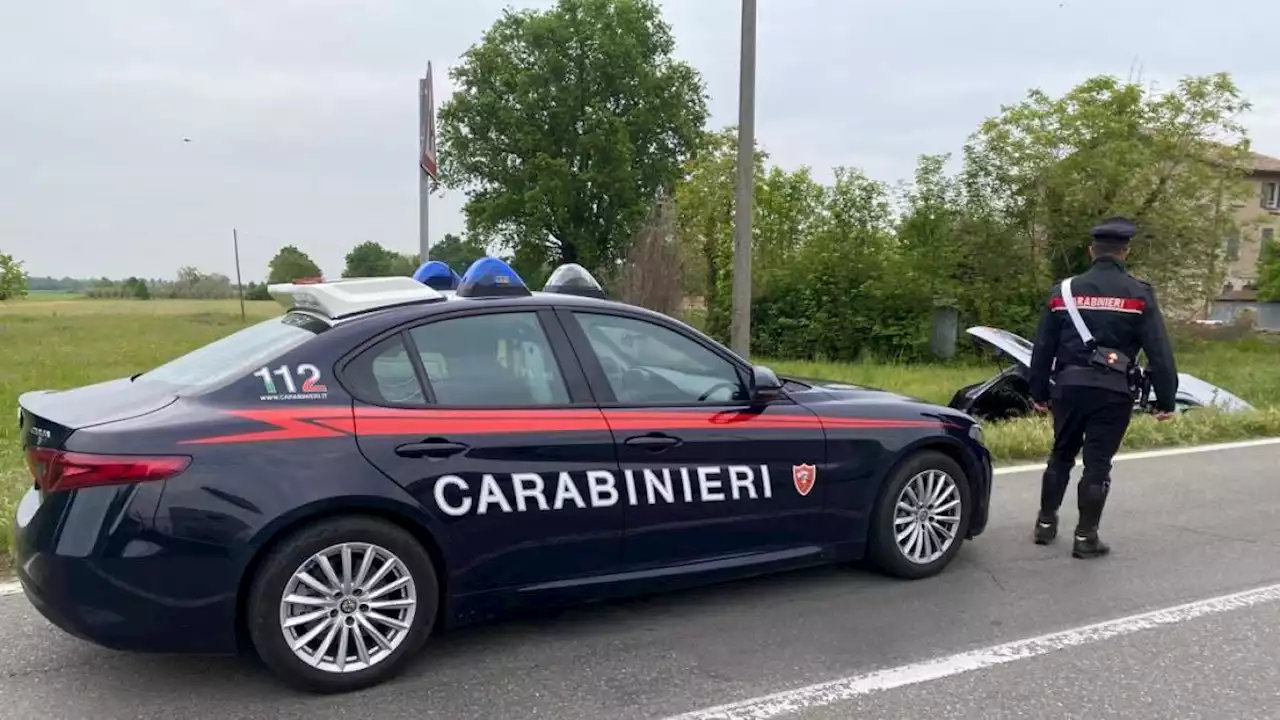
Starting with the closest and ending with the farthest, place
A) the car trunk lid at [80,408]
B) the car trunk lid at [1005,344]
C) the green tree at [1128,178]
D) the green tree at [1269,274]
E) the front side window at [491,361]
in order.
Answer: the car trunk lid at [80,408]
the front side window at [491,361]
the car trunk lid at [1005,344]
the green tree at [1128,178]
the green tree at [1269,274]

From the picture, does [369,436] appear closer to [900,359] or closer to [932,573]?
[932,573]

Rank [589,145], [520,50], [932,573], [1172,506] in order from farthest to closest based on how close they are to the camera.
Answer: [520,50] < [589,145] < [1172,506] < [932,573]

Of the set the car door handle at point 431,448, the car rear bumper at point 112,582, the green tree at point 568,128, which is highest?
the green tree at point 568,128

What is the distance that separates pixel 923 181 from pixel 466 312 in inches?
868

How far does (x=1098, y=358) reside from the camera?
5172 millimetres

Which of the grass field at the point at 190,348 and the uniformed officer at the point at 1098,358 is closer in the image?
the uniformed officer at the point at 1098,358

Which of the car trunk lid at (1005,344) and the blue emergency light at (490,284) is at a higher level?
the blue emergency light at (490,284)

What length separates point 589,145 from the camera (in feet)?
132

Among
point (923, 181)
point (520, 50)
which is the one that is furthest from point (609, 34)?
point (923, 181)

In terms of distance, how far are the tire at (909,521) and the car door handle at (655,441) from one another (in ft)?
3.96

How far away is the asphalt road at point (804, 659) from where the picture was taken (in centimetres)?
352

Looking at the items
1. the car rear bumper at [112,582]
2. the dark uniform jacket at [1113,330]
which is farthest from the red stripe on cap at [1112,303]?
the car rear bumper at [112,582]

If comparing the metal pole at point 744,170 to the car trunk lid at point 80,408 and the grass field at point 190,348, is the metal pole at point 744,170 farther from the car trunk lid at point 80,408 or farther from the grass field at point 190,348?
the car trunk lid at point 80,408

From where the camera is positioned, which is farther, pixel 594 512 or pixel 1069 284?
pixel 1069 284
